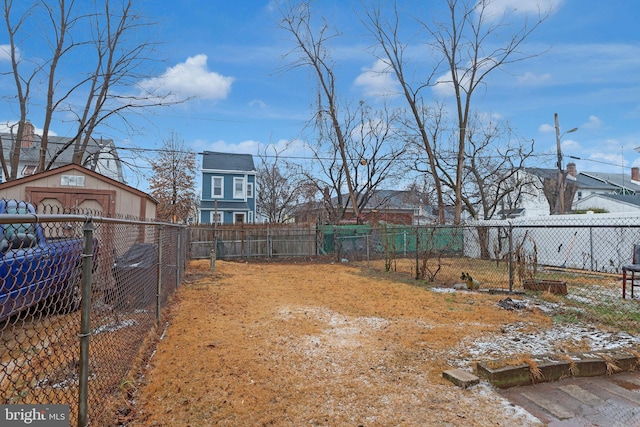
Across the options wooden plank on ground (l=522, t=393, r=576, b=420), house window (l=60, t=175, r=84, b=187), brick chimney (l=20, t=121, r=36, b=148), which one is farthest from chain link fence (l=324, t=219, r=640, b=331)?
brick chimney (l=20, t=121, r=36, b=148)

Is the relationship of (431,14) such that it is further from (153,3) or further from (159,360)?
(159,360)

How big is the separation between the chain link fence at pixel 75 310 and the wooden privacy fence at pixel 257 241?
9.77 m

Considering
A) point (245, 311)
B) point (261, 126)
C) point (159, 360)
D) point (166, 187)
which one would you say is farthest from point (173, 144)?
point (159, 360)

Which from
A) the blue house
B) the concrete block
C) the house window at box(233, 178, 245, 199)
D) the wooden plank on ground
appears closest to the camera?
the wooden plank on ground

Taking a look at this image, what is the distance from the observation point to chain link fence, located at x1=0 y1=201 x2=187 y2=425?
202cm

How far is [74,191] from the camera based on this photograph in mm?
9664

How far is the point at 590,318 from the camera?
17.3 feet

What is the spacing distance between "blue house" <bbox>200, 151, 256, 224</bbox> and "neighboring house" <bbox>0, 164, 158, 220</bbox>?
13.4 metres

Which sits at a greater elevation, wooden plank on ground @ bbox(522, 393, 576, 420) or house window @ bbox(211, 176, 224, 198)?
house window @ bbox(211, 176, 224, 198)

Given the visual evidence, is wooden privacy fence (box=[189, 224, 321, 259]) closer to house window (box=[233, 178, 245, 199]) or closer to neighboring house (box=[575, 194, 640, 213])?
house window (box=[233, 178, 245, 199])

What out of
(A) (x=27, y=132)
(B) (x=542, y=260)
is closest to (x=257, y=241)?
(B) (x=542, y=260)

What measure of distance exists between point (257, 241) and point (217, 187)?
9.52 metres

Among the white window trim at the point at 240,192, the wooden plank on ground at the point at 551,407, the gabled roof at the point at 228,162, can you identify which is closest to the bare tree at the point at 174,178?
the gabled roof at the point at 228,162

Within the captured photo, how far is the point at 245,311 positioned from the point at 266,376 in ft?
8.79
